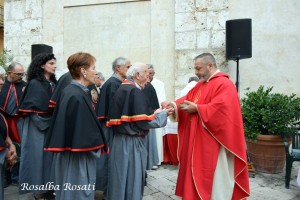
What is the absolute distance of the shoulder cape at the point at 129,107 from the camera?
3188 millimetres

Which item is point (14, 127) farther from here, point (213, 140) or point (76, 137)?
point (213, 140)

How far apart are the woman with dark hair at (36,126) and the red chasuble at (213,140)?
1999mm

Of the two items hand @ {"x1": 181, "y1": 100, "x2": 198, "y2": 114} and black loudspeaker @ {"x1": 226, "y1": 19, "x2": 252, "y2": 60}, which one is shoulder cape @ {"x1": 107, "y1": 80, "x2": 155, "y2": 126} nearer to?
hand @ {"x1": 181, "y1": 100, "x2": 198, "y2": 114}

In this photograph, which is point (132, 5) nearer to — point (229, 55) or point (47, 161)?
point (229, 55)

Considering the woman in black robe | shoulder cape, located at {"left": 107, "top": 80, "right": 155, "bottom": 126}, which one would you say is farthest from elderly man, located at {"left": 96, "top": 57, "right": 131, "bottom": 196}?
the woman in black robe

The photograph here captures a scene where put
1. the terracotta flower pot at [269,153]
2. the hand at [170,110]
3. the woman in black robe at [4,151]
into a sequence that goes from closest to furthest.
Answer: the woman in black robe at [4,151], the hand at [170,110], the terracotta flower pot at [269,153]

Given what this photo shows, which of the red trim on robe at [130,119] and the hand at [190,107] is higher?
the hand at [190,107]

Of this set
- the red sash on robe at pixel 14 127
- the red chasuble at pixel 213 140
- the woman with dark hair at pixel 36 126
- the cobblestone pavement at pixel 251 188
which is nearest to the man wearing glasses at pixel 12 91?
the red sash on robe at pixel 14 127

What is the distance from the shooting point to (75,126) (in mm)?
2604

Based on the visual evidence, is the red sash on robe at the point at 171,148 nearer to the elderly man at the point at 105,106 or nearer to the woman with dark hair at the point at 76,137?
the elderly man at the point at 105,106

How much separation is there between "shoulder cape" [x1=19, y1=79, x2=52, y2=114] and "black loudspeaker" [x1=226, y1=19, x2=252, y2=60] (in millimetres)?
4324

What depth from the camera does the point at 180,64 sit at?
795cm

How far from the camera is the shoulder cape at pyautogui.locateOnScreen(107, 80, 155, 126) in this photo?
3188mm

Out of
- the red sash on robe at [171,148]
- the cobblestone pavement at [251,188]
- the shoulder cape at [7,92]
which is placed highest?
the shoulder cape at [7,92]
